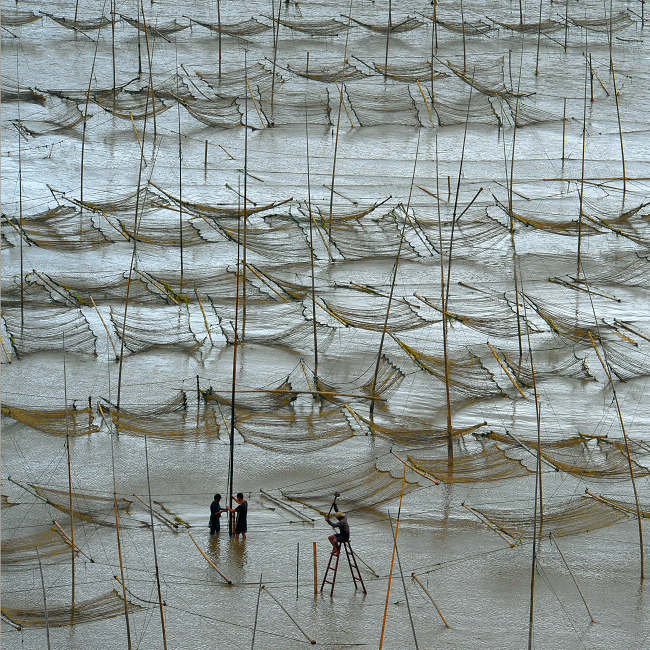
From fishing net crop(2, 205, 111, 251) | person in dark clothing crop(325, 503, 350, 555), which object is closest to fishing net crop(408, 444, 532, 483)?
person in dark clothing crop(325, 503, 350, 555)

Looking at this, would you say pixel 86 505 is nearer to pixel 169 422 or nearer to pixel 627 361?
pixel 169 422

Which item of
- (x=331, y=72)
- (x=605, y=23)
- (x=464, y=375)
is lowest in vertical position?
(x=464, y=375)

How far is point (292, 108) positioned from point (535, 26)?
6.43 m

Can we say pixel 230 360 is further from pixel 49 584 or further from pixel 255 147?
pixel 255 147

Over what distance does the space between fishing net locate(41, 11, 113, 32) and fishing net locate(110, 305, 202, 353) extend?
33.0 ft

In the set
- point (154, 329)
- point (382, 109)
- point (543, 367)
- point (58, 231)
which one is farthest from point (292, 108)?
point (543, 367)

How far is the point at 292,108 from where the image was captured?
2072 centimetres

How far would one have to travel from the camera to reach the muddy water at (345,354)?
942 centimetres

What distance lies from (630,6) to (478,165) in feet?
29.8

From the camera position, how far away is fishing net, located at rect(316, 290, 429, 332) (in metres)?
14.3

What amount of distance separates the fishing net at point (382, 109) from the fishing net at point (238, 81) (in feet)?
5.43

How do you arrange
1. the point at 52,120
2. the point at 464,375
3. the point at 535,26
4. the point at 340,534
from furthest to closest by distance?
Result: 1. the point at 535,26
2. the point at 52,120
3. the point at 464,375
4. the point at 340,534

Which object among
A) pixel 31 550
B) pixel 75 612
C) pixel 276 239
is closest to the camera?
pixel 75 612

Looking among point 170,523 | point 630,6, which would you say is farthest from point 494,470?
point 630,6
